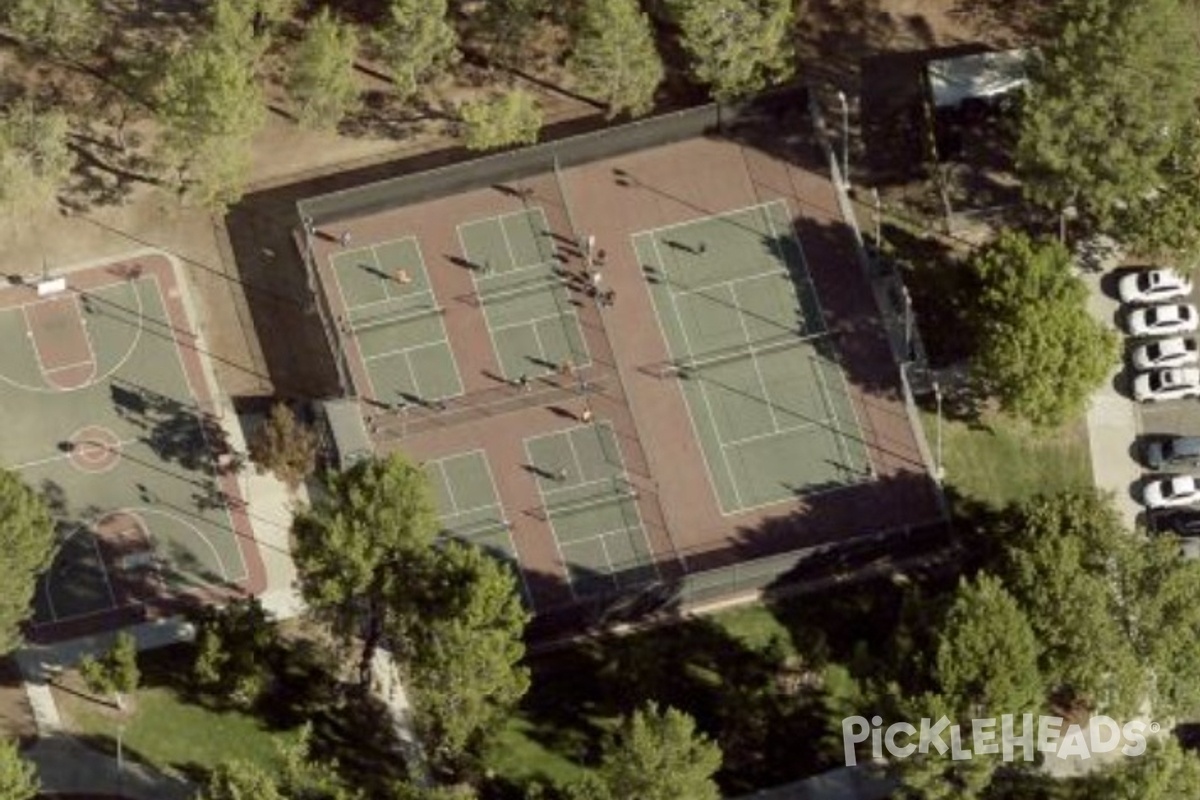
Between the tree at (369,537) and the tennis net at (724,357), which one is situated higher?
the tennis net at (724,357)

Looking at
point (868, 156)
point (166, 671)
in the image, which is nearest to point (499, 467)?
point (166, 671)

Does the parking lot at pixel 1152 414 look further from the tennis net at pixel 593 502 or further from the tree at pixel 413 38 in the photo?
the tree at pixel 413 38

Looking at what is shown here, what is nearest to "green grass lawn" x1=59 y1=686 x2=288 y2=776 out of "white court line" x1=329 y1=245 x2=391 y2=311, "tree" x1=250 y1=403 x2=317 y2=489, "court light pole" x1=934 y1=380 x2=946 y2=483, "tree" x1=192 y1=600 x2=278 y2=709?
"tree" x1=192 y1=600 x2=278 y2=709

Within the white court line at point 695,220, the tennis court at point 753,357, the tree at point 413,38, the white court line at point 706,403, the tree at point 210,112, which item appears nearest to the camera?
the tree at point 210,112

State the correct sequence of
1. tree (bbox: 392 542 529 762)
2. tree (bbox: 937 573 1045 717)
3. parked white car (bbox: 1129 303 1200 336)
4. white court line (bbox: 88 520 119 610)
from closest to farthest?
tree (bbox: 937 573 1045 717), tree (bbox: 392 542 529 762), white court line (bbox: 88 520 119 610), parked white car (bbox: 1129 303 1200 336)

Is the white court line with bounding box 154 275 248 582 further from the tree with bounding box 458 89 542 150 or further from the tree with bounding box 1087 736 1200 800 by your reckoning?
the tree with bounding box 1087 736 1200 800

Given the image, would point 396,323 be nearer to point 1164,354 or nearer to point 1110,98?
point 1110,98

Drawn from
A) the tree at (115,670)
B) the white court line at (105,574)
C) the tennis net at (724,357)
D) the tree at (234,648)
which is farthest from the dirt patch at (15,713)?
the tennis net at (724,357)
